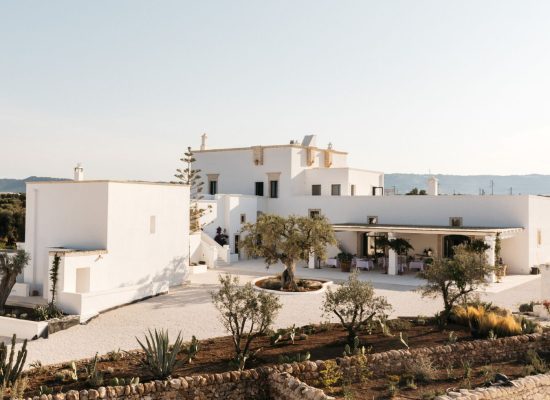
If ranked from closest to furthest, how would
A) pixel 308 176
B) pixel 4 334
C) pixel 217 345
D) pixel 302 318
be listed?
1. pixel 217 345
2. pixel 4 334
3. pixel 302 318
4. pixel 308 176

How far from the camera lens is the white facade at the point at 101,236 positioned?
18.7 m

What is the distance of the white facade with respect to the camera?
1866cm

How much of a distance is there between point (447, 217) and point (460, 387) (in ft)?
65.6

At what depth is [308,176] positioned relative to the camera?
37.2 metres

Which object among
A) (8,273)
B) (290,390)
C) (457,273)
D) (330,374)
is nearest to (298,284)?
(457,273)

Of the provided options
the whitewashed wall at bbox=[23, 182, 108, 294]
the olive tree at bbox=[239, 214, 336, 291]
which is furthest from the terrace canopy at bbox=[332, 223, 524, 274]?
the whitewashed wall at bbox=[23, 182, 108, 294]

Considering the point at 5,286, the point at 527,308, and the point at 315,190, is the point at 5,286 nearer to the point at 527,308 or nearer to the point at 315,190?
the point at 527,308

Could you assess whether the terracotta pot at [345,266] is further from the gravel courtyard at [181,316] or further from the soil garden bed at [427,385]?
the soil garden bed at [427,385]

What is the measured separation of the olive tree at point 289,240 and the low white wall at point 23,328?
8815 millimetres

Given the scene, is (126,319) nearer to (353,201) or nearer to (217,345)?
(217,345)

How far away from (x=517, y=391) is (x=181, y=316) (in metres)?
10.3

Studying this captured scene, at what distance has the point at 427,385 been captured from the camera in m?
10.1

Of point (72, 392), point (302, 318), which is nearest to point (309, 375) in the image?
point (72, 392)

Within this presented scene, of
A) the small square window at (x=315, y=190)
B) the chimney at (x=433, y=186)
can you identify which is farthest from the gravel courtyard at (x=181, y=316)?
the small square window at (x=315, y=190)
